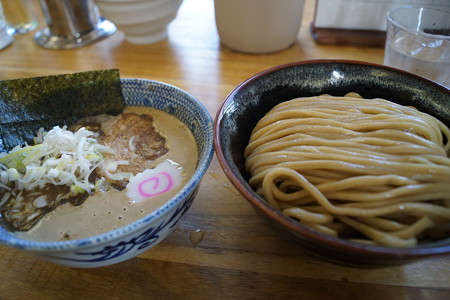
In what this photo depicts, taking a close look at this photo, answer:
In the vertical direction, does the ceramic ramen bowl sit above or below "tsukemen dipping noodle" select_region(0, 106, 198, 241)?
above

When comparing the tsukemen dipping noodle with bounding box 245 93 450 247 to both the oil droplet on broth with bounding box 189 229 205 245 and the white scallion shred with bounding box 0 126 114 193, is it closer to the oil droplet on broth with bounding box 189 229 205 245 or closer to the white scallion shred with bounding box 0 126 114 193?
the oil droplet on broth with bounding box 189 229 205 245

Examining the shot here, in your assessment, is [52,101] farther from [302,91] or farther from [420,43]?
[420,43]

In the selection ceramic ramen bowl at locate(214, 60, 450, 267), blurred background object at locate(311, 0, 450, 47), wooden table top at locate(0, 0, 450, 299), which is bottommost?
wooden table top at locate(0, 0, 450, 299)

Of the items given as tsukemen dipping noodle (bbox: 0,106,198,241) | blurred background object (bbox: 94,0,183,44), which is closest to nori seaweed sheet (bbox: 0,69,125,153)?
tsukemen dipping noodle (bbox: 0,106,198,241)

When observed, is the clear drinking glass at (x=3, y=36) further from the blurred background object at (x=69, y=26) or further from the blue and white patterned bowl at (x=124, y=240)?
the blue and white patterned bowl at (x=124, y=240)

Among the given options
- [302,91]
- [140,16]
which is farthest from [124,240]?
[140,16]

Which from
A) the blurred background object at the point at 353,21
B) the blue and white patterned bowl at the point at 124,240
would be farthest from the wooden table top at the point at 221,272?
the blurred background object at the point at 353,21

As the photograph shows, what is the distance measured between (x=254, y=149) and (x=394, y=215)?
17.9 inches

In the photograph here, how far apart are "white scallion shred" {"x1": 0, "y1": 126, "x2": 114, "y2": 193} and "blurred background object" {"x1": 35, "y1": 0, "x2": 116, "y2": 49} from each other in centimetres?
141

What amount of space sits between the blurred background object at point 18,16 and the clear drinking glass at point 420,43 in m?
2.61

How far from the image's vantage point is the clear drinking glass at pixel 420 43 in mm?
1564

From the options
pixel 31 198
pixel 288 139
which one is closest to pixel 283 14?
pixel 288 139

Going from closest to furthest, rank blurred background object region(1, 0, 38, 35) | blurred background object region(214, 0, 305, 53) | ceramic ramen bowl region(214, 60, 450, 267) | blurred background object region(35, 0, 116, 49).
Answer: ceramic ramen bowl region(214, 60, 450, 267) < blurred background object region(214, 0, 305, 53) < blurred background object region(35, 0, 116, 49) < blurred background object region(1, 0, 38, 35)

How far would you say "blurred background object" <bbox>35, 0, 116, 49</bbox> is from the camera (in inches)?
91.6
